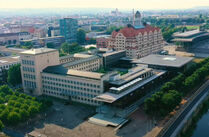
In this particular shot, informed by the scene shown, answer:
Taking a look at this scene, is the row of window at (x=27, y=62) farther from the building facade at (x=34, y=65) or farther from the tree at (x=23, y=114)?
the tree at (x=23, y=114)

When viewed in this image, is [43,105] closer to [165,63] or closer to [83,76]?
[83,76]

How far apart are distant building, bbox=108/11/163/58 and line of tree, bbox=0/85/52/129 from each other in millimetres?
70470

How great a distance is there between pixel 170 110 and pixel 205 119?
572 inches

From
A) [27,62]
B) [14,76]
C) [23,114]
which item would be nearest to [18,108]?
[23,114]

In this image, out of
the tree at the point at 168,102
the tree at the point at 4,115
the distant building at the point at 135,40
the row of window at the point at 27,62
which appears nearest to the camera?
the tree at the point at 4,115

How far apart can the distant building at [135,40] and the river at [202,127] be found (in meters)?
63.3

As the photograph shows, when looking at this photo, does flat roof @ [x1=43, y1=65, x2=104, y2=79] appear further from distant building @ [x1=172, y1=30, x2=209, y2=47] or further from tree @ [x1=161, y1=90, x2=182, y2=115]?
distant building @ [x1=172, y1=30, x2=209, y2=47]

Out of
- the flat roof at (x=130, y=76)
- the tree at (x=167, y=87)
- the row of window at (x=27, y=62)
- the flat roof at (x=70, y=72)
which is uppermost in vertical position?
the row of window at (x=27, y=62)

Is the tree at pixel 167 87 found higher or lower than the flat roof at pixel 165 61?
lower

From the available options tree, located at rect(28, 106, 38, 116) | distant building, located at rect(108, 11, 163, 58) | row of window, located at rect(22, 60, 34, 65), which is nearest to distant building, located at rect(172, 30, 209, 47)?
distant building, located at rect(108, 11, 163, 58)

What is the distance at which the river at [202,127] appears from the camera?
61.4 metres

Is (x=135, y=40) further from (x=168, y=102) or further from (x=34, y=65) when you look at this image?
(x=168, y=102)

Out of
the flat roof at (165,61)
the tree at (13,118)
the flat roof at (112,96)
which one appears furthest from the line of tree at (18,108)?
the flat roof at (165,61)

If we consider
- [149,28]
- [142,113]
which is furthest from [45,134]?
[149,28]
